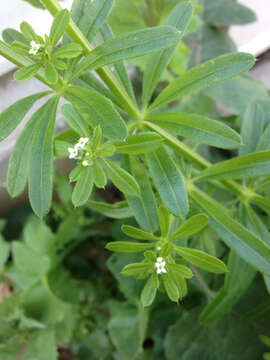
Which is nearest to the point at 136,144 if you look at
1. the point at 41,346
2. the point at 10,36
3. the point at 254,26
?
the point at 10,36

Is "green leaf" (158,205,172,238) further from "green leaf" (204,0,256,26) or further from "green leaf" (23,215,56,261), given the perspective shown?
"green leaf" (204,0,256,26)

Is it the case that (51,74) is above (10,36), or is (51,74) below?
below

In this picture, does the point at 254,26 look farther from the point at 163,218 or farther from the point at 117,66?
the point at 163,218

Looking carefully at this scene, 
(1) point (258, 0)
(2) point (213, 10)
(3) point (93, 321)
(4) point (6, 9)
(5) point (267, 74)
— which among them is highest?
(1) point (258, 0)

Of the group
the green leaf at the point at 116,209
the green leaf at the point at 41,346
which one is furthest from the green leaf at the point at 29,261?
the green leaf at the point at 116,209

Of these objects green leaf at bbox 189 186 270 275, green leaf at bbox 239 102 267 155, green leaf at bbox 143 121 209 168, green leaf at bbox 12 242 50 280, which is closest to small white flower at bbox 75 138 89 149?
green leaf at bbox 143 121 209 168

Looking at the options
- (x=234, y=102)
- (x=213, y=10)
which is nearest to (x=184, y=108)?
(x=234, y=102)

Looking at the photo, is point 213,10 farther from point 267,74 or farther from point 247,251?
point 247,251
